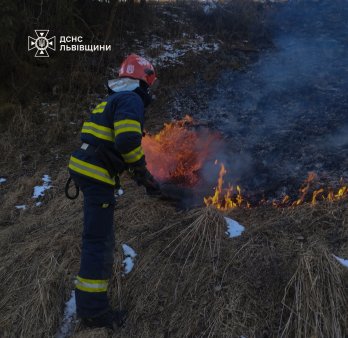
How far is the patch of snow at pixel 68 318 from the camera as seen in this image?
11.4 ft

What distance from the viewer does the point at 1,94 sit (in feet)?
25.6

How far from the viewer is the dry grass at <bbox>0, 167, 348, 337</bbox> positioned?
318 centimetres

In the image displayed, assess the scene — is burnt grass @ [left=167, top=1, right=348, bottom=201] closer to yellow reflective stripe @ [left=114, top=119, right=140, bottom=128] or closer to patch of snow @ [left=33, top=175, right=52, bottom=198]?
yellow reflective stripe @ [left=114, top=119, right=140, bottom=128]

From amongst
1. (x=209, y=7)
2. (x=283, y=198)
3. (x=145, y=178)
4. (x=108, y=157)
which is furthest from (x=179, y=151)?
(x=209, y=7)

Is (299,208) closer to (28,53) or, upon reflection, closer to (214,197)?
(214,197)

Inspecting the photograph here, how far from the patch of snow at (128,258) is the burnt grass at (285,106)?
5.30 ft

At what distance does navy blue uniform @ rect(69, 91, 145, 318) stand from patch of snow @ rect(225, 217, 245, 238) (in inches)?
46.7

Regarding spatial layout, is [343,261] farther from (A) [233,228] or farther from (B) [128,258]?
(B) [128,258]

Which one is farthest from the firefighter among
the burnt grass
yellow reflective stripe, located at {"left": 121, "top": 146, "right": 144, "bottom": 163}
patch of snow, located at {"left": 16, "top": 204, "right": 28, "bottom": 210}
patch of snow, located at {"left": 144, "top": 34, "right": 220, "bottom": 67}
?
patch of snow, located at {"left": 144, "top": 34, "right": 220, "bottom": 67}

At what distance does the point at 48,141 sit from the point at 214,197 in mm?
3664

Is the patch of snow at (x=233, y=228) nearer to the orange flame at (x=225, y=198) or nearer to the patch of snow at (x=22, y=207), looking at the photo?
the orange flame at (x=225, y=198)

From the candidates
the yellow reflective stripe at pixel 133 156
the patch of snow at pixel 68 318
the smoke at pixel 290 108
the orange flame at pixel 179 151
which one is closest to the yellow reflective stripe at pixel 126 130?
the yellow reflective stripe at pixel 133 156

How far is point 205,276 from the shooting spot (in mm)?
3541

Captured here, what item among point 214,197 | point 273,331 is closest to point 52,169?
point 214,197
